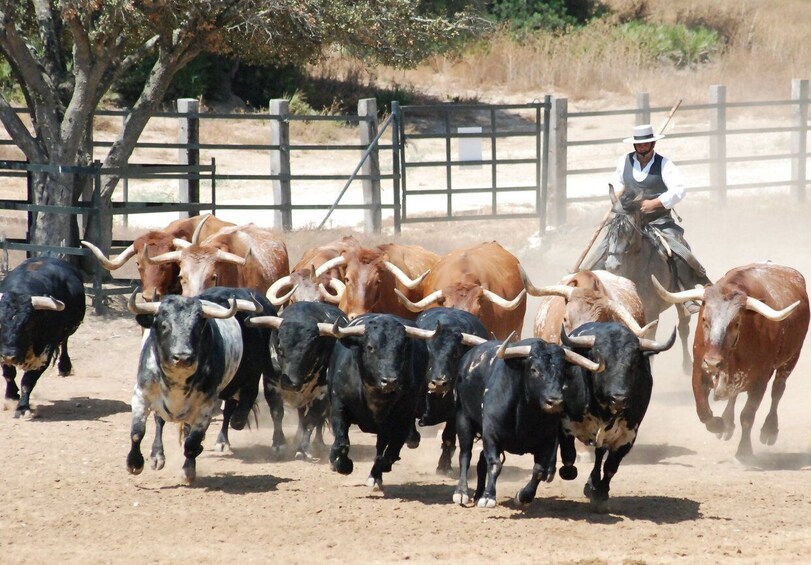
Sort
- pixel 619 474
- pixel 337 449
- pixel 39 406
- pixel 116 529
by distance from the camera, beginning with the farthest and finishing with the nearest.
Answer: pixel 39 406, pixel 619 474, pixel 337 449, pixel 116 529

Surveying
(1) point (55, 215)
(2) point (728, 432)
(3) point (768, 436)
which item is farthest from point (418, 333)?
(1) point (55, 215)

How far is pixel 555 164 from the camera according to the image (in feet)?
66.6

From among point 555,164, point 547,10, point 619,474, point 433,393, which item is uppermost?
A: point 547,10

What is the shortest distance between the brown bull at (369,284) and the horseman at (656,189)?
2.21 m

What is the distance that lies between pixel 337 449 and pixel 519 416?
1.29 metres

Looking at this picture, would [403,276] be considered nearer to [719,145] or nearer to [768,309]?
[768,309]

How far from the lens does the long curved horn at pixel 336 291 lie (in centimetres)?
1098

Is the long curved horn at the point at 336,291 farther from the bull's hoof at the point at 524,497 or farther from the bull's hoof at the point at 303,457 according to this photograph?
the bull's hoof at the point at 524,497

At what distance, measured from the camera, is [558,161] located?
798 inches

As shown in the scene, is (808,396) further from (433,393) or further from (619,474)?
(433,393)

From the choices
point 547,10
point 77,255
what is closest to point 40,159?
point 77,255

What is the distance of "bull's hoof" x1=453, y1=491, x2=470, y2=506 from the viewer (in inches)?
332

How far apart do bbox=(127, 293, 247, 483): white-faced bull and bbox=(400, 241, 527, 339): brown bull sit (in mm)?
1841

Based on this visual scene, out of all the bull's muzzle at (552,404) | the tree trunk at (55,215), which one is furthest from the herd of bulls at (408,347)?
the tree trunk at (55,215)
